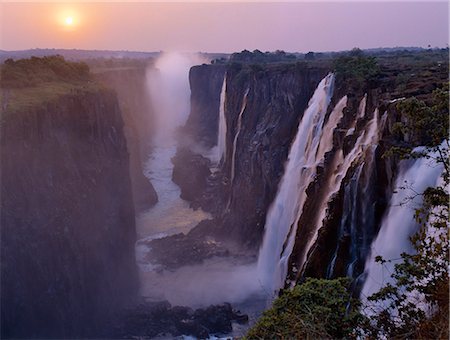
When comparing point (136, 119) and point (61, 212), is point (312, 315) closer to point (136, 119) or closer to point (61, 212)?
point (61, 212)

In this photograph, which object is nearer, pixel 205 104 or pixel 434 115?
pixel 434 115

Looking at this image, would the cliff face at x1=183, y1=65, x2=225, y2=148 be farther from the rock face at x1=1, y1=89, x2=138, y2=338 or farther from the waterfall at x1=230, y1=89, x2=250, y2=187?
the rock face at x1=1, y1=89, x2=138, y2=338

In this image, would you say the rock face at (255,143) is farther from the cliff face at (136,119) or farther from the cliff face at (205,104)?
the cliff face at (205,104)

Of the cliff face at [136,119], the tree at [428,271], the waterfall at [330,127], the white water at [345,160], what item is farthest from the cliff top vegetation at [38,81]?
the tree at [428,271]

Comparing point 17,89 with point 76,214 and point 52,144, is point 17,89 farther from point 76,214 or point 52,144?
point 76,214

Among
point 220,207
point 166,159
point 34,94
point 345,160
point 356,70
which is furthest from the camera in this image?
point 166,159

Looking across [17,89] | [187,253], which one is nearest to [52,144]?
[17,89]

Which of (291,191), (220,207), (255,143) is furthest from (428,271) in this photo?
(220,207)
